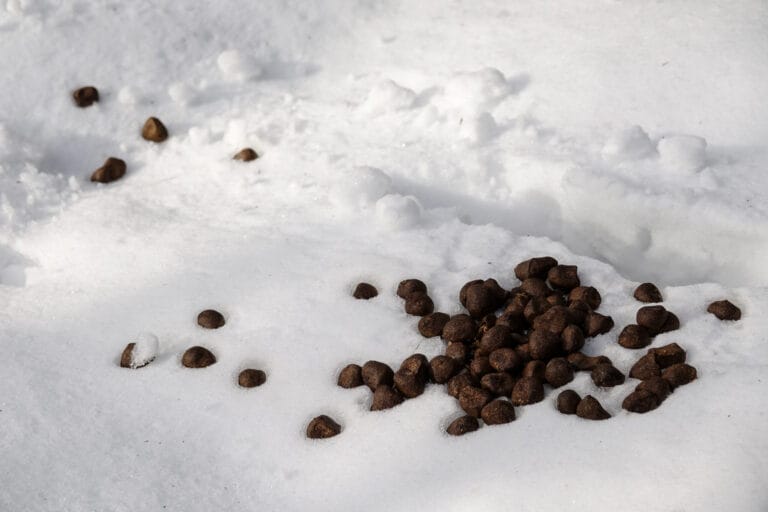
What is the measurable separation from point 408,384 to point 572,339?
1.39 ft

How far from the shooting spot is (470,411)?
2148 mm

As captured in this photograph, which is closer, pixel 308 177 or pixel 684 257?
pixel 684 257

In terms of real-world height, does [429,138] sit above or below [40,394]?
above

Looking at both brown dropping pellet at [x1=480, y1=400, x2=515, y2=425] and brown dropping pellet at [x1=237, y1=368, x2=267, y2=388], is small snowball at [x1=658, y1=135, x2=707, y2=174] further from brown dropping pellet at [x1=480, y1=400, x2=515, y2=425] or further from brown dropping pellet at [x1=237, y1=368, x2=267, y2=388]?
brown dropping pellet at [x1=237, y1=368, x2=267, y2=388]

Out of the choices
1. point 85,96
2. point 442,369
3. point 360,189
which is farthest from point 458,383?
point 85,96

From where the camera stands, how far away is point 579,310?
2.37m

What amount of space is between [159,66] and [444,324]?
5.12 ft

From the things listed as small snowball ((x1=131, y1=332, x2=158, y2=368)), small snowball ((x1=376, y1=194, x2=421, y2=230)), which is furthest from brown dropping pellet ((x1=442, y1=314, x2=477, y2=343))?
small snowball ((x1=131, y1=332, x2=158, y2=368))

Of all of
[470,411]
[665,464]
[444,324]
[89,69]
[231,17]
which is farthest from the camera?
[231,17]

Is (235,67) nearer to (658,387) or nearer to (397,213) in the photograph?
(397,213)

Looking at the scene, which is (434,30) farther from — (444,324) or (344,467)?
(344,467)

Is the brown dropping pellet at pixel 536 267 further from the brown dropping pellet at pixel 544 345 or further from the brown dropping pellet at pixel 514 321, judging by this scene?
the brown dropping pellet at pixel 544 345

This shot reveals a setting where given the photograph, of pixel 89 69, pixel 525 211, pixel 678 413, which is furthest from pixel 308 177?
pixel 678 413

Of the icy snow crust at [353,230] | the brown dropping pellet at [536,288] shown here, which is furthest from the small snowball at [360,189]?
the brown dropping pellet at [536,288]
